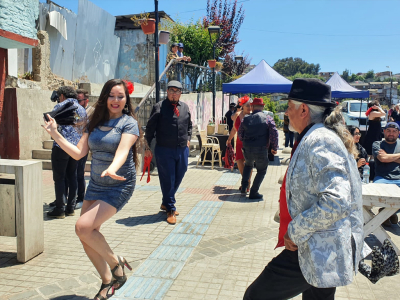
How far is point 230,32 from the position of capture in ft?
90.7

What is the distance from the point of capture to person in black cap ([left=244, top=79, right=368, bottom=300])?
79.8 inches

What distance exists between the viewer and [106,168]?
3.32m

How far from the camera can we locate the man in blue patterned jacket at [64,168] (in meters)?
5.57

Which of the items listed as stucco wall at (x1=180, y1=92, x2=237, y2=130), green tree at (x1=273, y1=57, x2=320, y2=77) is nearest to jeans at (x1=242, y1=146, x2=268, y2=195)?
stucco wall at (x1=180, y1=92, x2=237, y2=130)

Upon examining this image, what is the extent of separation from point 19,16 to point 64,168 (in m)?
5.14

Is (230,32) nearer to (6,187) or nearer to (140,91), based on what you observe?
(140,91)

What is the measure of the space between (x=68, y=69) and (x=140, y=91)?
3.46 m

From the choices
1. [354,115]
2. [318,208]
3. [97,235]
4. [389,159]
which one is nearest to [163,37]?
[389,159]

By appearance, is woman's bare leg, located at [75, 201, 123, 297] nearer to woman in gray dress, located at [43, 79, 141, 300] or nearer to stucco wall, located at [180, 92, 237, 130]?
woman in gray dress, located at [43, 79, 141, 300]

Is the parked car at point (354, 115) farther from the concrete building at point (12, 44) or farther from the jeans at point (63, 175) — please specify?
the jeans at point (63, 175)

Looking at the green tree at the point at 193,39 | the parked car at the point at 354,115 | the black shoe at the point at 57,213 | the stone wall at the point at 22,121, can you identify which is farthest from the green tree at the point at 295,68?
the black shoe at the point at 57,213

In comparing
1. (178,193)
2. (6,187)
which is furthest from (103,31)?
(6,187)

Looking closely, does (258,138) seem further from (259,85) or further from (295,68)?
(295,68)

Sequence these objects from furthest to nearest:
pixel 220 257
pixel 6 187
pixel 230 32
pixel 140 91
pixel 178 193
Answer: pixel 230 32 < pixel 140 91 < pixel 178 193 < pixel 220 257 < pixel 6 187
